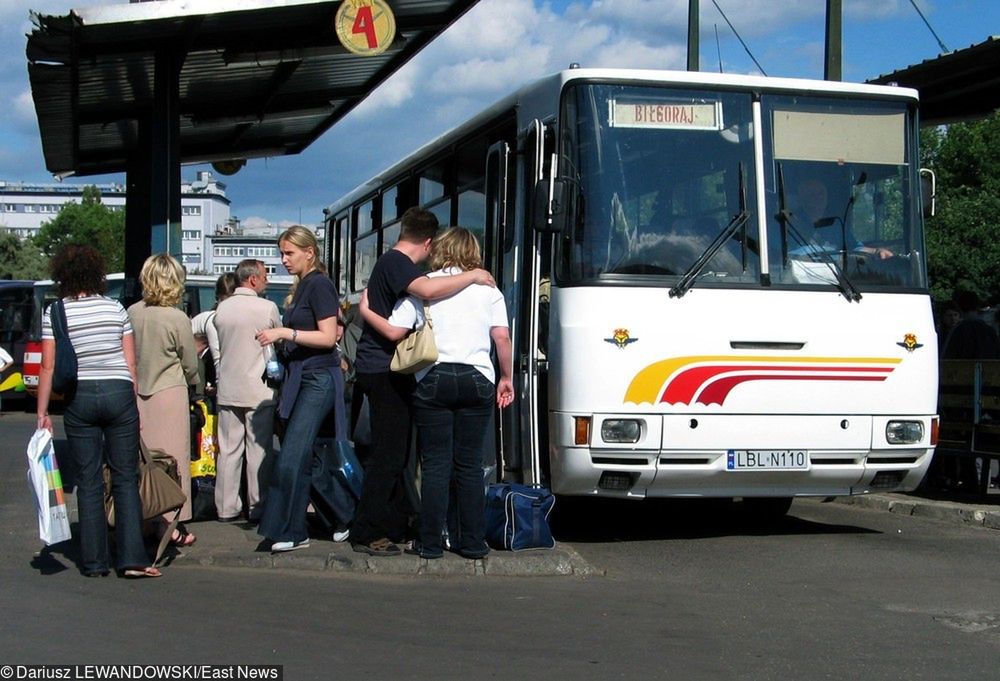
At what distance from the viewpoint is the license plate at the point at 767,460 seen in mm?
9137

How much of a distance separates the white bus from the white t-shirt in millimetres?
1028

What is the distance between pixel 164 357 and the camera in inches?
345

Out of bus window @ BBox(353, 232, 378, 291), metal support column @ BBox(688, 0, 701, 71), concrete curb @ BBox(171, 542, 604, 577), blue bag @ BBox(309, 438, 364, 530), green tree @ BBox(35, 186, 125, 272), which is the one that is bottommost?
concrete curb @ BBox(171, 542, 604, 577)

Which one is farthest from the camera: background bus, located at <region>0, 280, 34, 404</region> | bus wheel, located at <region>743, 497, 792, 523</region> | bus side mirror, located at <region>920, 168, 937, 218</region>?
background bus, located at <region>0, 280, 34, 404</region>

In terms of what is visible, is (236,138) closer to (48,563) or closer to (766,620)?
(48,563)

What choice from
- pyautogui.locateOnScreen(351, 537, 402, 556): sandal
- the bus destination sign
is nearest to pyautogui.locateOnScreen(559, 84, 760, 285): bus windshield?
the bus destination sign

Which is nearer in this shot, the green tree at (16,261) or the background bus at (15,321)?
the background bus at (15,321)

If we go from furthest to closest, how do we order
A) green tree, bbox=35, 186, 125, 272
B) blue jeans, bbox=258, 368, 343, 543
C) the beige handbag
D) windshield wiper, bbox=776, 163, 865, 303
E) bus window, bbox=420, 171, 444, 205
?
1. green tree, bbox=35, 186, 125, 272
2. bus window, bbox=420, 171, 444, 205
3. windshield wiper, bbox=776, 163, 865, 303
4. blue jeans, bbox=258, 368, 343, 543
5. the beige handbag

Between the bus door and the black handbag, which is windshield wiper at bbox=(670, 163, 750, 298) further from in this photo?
the black handbag

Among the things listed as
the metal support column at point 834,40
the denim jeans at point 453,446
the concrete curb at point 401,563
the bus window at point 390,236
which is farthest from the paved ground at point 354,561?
the metal support column at point 834,40

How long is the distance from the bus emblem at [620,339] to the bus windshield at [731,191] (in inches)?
15.1

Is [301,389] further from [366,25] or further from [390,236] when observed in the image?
[366,25]

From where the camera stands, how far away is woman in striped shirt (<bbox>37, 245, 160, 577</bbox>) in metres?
7.51

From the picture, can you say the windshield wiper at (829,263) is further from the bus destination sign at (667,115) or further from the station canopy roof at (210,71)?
the station canopy roof at (210,71)
